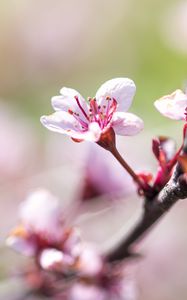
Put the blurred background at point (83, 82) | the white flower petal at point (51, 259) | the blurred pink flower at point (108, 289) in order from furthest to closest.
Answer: the blurred background at point (83, 82), the blurred pink flower at point (108, 289), the white flower petal at point (51, 259)

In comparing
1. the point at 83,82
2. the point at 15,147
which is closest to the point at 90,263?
the point at 15,147

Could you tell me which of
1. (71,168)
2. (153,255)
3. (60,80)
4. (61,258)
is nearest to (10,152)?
(71,168)

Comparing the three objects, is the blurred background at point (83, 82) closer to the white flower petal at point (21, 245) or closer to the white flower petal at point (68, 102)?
the white flower petal at point (21, 245)

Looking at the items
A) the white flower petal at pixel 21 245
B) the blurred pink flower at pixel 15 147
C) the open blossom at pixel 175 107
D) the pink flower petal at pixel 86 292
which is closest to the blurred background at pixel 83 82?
the blurred pink flower at pixel 15 147

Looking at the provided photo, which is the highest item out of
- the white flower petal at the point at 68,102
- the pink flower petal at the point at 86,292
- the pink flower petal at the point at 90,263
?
the white flower petal at the point at 68,102

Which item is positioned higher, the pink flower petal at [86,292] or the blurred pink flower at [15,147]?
the pink flower petal at [86,292]

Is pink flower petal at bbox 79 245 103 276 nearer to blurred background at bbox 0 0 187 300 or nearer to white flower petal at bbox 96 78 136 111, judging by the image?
blurred background at bbox 0 0 187 300
